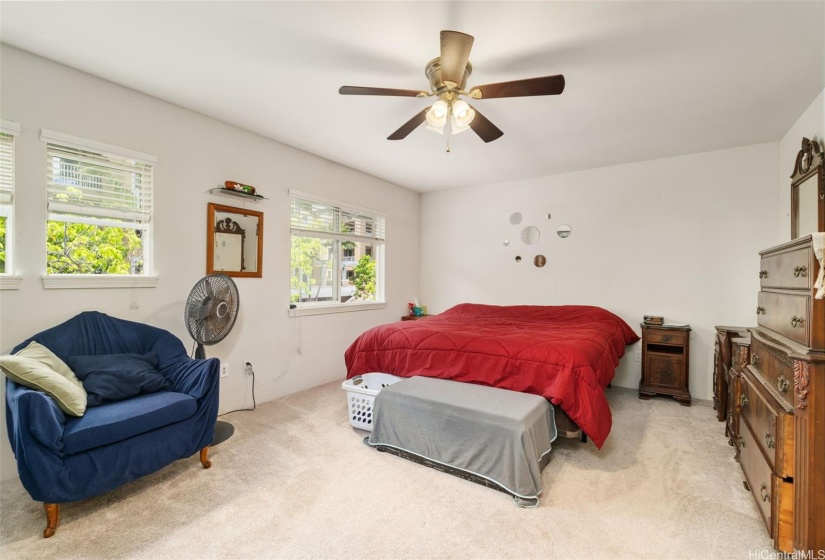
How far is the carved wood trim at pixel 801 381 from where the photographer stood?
4.48 feet

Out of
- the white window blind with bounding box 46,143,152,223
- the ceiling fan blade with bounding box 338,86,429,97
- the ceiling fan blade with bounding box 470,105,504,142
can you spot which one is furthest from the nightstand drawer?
the white window blind with bounding box 46,143,152,223

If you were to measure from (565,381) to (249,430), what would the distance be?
2290 millimetres

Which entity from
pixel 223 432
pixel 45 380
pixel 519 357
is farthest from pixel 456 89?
pixel 223 432

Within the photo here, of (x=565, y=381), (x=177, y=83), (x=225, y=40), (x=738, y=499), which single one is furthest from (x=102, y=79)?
(x=738, y=499)

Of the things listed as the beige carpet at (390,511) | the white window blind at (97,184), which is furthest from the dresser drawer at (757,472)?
the white window blind at (97,184)

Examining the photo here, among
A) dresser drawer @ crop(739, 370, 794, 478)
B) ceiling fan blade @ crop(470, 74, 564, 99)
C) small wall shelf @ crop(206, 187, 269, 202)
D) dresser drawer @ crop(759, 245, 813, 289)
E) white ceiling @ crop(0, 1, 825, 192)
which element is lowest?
dresser drawer @ crop(739, 370, 794, 478)

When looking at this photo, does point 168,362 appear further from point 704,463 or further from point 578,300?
point 578,300

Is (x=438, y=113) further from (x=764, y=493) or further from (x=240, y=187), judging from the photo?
(x=764, y=493)

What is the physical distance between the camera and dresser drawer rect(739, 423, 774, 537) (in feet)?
5.12

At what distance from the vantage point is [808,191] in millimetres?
2723

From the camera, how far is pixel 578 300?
432 centimetres

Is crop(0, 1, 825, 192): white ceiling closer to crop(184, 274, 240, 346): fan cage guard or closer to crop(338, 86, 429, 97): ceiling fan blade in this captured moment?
crop(338, 86, 429, 97): ceiling fan blade

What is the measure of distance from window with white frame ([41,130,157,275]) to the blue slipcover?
413 mm

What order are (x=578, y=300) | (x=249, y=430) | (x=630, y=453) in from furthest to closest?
(x=578, y=300) < (x=249, y=430) < (x=630, y=453)
